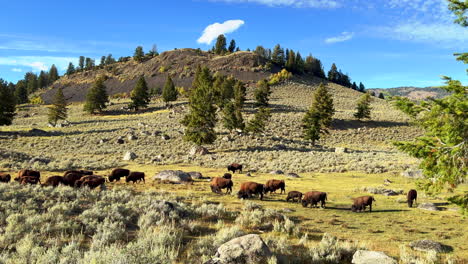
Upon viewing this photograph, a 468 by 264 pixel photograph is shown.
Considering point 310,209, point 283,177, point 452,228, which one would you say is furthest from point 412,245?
point 283,177

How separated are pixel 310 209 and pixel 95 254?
1283 centimetres

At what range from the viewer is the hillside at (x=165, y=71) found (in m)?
133

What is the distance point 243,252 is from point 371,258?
401cm

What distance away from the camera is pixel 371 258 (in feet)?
27.2

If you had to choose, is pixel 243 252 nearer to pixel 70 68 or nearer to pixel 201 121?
pixel 201 121

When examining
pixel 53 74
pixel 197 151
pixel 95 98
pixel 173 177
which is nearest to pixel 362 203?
pixel 173 177

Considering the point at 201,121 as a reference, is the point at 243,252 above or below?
below

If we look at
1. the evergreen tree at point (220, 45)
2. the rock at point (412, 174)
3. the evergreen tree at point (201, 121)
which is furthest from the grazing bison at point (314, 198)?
the evergreen tree at point (220, 45)

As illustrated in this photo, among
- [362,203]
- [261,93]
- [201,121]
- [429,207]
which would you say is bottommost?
[429,207]

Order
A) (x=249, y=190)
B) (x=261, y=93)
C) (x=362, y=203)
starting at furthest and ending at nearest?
(x=261, y=93), (x=249, y=190), (x=362, y=203)

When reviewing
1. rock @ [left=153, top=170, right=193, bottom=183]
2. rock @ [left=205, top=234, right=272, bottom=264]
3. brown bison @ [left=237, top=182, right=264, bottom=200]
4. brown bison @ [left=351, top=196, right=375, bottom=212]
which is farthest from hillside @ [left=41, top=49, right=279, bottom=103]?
rock @ [left=205, top=234, right=272, bottom=264]

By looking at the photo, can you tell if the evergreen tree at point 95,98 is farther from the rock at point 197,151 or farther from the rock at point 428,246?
the rock at point 428,246

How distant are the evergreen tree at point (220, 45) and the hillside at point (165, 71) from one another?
5569 millimetres

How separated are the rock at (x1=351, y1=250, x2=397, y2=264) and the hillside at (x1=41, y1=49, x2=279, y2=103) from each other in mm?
122741
